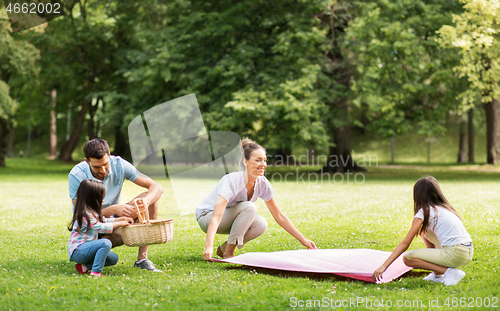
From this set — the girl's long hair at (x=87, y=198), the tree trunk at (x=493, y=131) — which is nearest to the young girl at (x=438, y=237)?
the girl's long hair at (x=87, y=198)

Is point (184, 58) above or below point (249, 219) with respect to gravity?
above

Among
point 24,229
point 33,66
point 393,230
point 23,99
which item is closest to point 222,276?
point 393,230

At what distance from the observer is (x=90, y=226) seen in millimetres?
5230

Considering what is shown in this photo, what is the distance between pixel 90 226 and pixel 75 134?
31040 mm

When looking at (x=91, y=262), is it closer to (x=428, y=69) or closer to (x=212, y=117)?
(x=212, y=117)

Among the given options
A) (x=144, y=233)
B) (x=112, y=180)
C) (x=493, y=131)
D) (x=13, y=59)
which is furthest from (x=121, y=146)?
(x=144, y=233)

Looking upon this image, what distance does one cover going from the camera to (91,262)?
18.0ft

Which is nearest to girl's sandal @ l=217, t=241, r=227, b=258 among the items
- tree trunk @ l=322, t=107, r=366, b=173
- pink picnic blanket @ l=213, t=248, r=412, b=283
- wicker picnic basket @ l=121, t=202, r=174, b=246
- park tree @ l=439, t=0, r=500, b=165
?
pink picnic blanket @ l=213, t=248, r=412, b=283

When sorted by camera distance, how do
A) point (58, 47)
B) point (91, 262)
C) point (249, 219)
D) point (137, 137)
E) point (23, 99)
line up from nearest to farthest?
point (91, 262), point (249, 219), point (137, 137), point (58, 47), point (23, 99)

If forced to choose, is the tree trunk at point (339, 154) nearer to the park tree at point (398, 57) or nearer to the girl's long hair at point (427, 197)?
the park tree at point (398, 57)

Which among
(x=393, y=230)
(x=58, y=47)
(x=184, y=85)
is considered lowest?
(x=393, y=230)

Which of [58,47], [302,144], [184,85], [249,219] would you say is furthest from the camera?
[58,47]

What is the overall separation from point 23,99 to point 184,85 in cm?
1739

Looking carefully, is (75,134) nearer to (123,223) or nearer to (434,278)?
(123,223)
